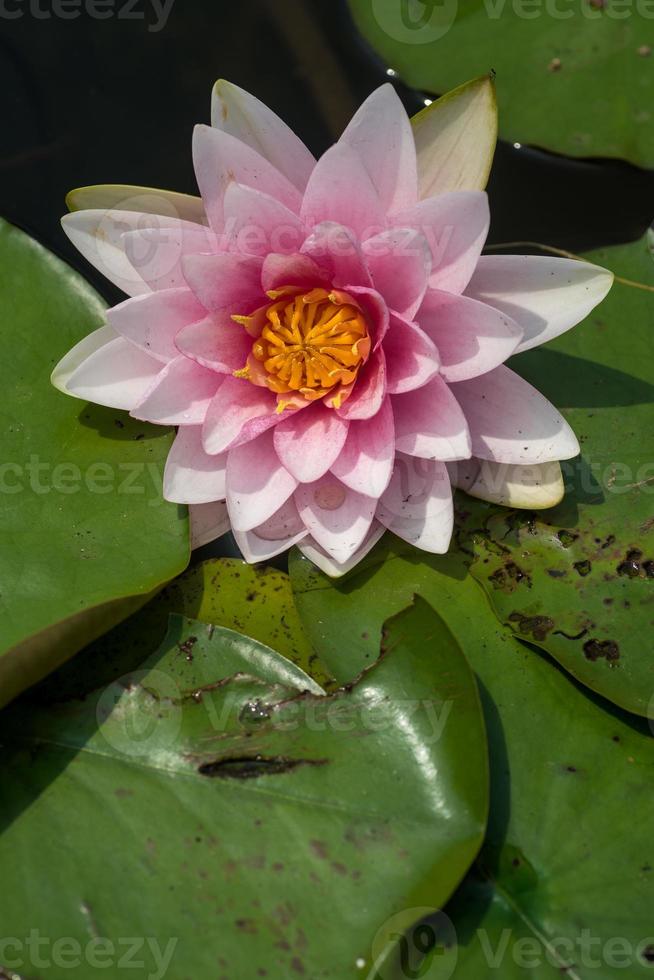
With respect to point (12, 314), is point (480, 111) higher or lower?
higher

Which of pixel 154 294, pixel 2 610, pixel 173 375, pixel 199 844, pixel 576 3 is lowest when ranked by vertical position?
pixel 199 844

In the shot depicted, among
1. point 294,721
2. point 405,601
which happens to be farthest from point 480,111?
point 294,721

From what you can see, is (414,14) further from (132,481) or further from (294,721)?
(294,721)

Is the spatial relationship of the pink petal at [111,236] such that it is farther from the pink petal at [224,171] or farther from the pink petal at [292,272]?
the pink petal at [292,272]

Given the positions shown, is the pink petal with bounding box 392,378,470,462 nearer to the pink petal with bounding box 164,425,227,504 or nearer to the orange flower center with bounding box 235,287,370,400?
the orange flower center with bounding box 235,287,370,400

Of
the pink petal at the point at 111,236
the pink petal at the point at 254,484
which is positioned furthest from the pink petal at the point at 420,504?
the pink petal at the point at 111,236

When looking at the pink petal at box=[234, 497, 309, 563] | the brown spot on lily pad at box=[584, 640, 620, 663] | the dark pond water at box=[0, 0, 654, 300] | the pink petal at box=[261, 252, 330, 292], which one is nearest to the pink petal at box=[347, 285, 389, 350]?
the pink petal at box=[261, 252, 330, 292]
